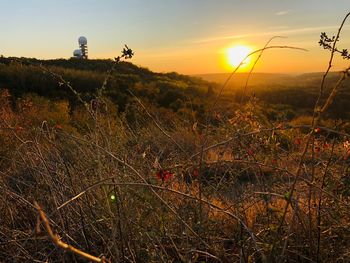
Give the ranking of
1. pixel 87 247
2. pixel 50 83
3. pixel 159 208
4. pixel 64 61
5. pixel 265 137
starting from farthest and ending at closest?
pixel 64 61
pixel 50 83
pixel 265 137
pixel 87 247
pixel 159 208

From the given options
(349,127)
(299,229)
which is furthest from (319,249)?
(349,127)

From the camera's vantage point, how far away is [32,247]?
8.26 feet

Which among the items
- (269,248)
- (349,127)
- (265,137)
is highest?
(265,137)

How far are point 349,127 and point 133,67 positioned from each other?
23.5 metres

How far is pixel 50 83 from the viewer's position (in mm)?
18062

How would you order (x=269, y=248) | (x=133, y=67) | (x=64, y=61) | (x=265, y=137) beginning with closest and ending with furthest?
(x=269, y=248) → (x=265, y=137) → (x=64, y=61) → (x=133, y=67)

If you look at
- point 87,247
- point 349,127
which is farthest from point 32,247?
point 349,127

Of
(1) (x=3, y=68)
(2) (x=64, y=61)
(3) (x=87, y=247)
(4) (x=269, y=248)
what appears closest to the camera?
(4) (x=269, y=248)

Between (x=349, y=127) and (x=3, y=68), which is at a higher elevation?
(x=3, y=68)

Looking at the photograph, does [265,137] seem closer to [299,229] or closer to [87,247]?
[299,229]

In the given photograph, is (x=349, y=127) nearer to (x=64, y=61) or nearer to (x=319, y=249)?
(x=319, y=249)

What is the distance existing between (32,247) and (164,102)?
56.4 feet

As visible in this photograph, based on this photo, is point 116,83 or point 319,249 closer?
point 319,249

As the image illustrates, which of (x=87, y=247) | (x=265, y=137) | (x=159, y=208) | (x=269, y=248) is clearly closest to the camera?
(x=269, y=248)
